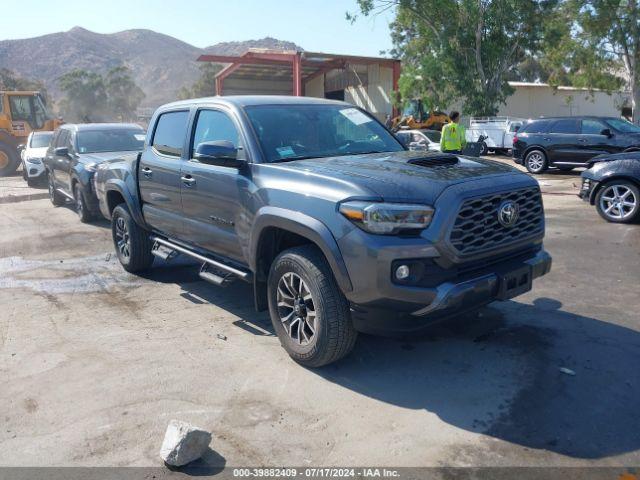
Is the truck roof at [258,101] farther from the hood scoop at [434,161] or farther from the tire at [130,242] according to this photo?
the tire at [130,242]

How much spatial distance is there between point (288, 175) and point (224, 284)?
4.22 ft

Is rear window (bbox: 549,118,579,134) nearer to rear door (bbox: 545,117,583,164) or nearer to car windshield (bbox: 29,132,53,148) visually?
rear door (bbox: 545,117,583,164)

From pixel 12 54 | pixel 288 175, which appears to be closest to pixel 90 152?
pixel 288 175

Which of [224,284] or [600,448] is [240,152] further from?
[600,448]

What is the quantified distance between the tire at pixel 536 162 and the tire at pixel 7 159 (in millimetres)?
18602

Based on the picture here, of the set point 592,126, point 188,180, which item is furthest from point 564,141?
point 188,180

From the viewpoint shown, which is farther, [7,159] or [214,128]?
[7,159]

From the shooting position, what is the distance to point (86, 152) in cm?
1041

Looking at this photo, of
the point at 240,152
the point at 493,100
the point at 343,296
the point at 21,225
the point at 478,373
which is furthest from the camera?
the point at 493,100

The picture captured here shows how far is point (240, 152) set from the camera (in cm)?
454

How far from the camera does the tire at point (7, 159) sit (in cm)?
2184

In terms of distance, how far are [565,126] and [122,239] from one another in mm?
13921

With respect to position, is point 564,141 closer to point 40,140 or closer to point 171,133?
point 171,133

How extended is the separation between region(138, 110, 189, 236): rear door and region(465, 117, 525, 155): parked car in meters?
19.3
